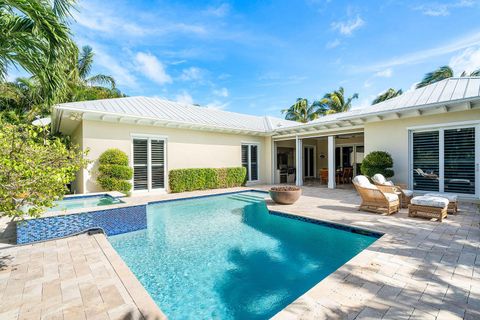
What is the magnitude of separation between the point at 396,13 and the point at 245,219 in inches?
400

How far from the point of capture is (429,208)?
6371 mm

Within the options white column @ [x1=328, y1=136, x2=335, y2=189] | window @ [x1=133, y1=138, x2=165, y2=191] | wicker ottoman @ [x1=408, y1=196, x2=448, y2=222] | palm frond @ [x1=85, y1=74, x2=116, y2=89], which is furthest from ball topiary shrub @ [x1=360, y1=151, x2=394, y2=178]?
palm frond @ [x1=85, y1=74, x2=116, y2=89]

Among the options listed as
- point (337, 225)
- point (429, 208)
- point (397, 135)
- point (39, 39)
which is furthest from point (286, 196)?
point (39, 39)

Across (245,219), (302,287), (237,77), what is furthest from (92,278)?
(237,77)

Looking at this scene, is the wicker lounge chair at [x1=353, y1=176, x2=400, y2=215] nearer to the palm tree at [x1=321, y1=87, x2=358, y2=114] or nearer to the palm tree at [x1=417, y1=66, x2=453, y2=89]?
the palm tree at [x1=321, y1=87, x2=358, y2=114]

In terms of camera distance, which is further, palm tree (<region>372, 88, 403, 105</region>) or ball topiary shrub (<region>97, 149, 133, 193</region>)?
palm tree (<region>372, 88, 403, 105</region>)

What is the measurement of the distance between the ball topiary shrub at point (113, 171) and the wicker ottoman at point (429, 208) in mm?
10807

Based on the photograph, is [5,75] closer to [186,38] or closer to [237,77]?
[186,38]

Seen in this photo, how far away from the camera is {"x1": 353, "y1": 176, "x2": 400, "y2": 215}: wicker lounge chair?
7051 mm

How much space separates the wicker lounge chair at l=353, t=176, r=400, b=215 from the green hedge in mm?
8094

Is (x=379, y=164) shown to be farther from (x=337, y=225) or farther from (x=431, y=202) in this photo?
(x=337, y=225)

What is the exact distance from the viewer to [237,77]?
19047mm

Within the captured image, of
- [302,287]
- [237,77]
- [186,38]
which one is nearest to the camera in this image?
[302,287]

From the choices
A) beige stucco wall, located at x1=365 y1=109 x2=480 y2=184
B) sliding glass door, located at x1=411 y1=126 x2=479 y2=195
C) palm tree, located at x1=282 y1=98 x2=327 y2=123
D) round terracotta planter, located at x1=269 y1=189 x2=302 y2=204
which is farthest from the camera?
palm tree, located at x1=282 y1=98 x2=327 y2=123
